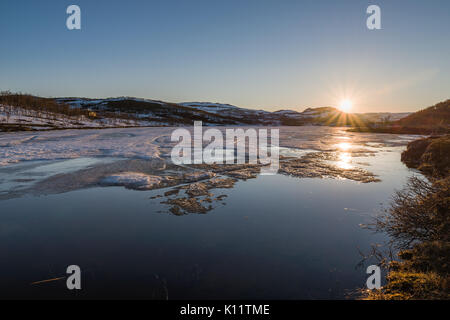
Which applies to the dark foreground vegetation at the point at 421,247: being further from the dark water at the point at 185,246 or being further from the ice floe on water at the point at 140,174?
the ice floe on water at the point at 140,174

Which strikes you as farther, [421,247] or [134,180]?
[134,180]

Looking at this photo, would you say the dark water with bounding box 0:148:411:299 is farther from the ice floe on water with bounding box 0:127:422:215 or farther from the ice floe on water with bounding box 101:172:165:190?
the ice floe on water with bounding box 101:172:165:190

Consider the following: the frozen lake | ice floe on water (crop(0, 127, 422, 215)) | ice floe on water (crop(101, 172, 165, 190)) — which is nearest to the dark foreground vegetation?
the frozen lake

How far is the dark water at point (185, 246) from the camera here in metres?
3.46

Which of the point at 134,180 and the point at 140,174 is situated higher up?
the point at 140,174

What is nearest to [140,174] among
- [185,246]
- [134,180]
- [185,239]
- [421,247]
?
[134,180]

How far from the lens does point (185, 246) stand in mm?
4508

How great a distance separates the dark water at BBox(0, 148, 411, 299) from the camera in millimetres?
3455

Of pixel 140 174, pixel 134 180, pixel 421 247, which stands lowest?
pixel 421 247

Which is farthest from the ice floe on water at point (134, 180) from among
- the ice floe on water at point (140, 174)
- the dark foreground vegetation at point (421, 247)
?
the dark foreground vegetation at point (421, 247)

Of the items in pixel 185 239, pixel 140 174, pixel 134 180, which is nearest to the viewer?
pixel 185 239

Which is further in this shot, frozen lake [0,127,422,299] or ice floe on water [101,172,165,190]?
ice floe on water [101,172,165,190]

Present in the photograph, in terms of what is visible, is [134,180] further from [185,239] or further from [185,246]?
[185,246]
